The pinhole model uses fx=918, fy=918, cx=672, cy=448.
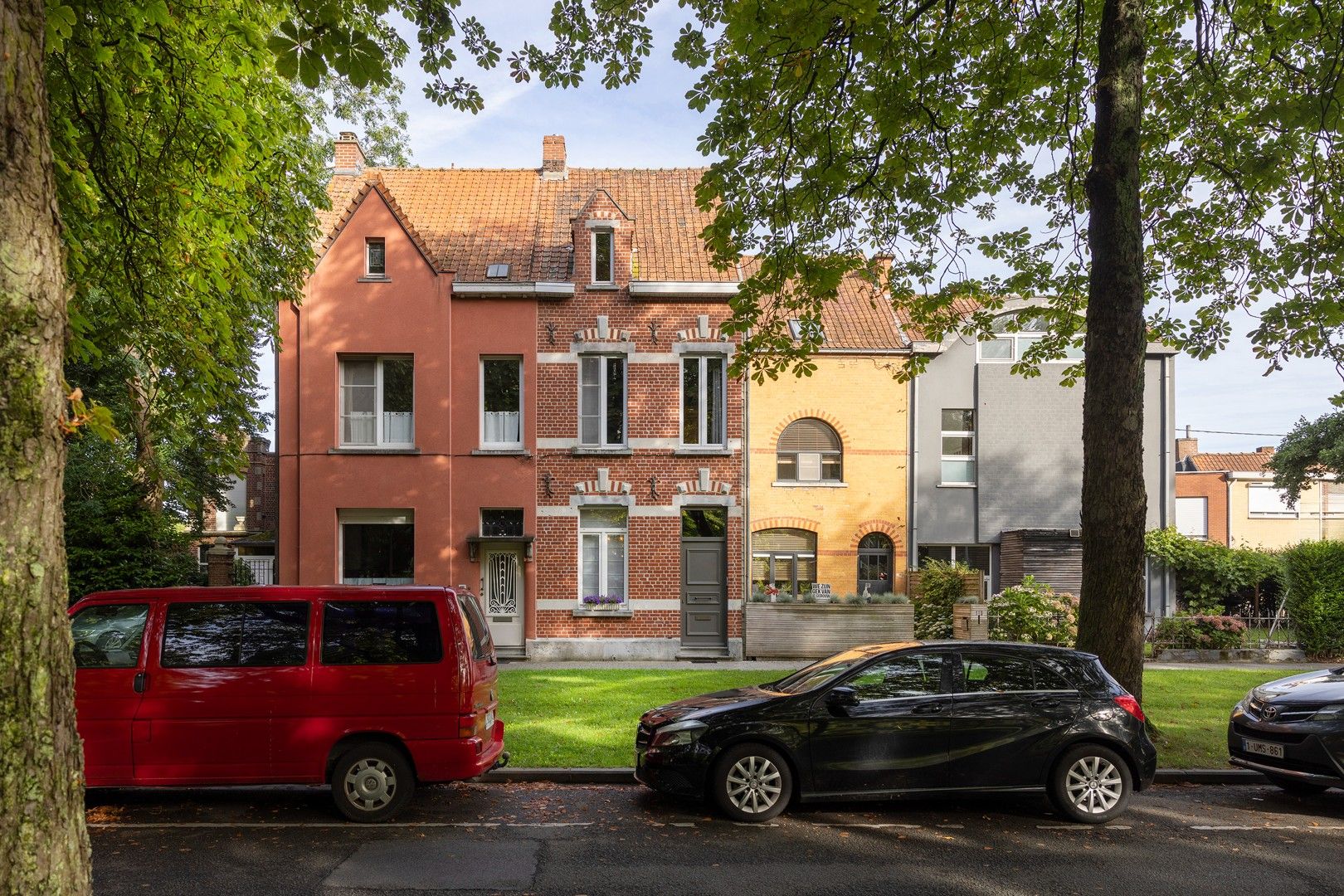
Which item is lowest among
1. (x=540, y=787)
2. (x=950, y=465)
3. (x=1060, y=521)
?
(x=540, y=787)

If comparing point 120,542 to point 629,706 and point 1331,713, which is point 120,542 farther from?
point 1331,713

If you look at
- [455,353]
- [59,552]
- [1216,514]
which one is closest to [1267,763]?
[59,552]

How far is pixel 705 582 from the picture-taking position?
1895cm

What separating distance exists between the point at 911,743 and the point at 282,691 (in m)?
5.29

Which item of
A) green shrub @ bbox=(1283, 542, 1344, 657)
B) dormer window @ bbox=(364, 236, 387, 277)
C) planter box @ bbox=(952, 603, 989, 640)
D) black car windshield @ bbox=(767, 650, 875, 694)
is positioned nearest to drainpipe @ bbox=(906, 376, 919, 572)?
planter box @ bbox=(952, 603, 989, 640)

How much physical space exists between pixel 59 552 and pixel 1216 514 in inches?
1834

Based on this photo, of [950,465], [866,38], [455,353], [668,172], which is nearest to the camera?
[866,38]

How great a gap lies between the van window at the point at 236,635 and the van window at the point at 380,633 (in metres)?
0.24

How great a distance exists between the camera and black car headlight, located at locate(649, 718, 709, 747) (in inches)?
304

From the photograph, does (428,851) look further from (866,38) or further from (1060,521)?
(1060,521)

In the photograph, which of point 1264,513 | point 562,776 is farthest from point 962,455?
point 1264,513

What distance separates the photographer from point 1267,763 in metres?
8.44

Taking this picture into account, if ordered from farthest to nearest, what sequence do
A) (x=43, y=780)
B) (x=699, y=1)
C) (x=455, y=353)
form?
(x=455, y=353), (x=699, y=1), (x=43, y=780)

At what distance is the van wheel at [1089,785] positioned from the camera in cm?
773
